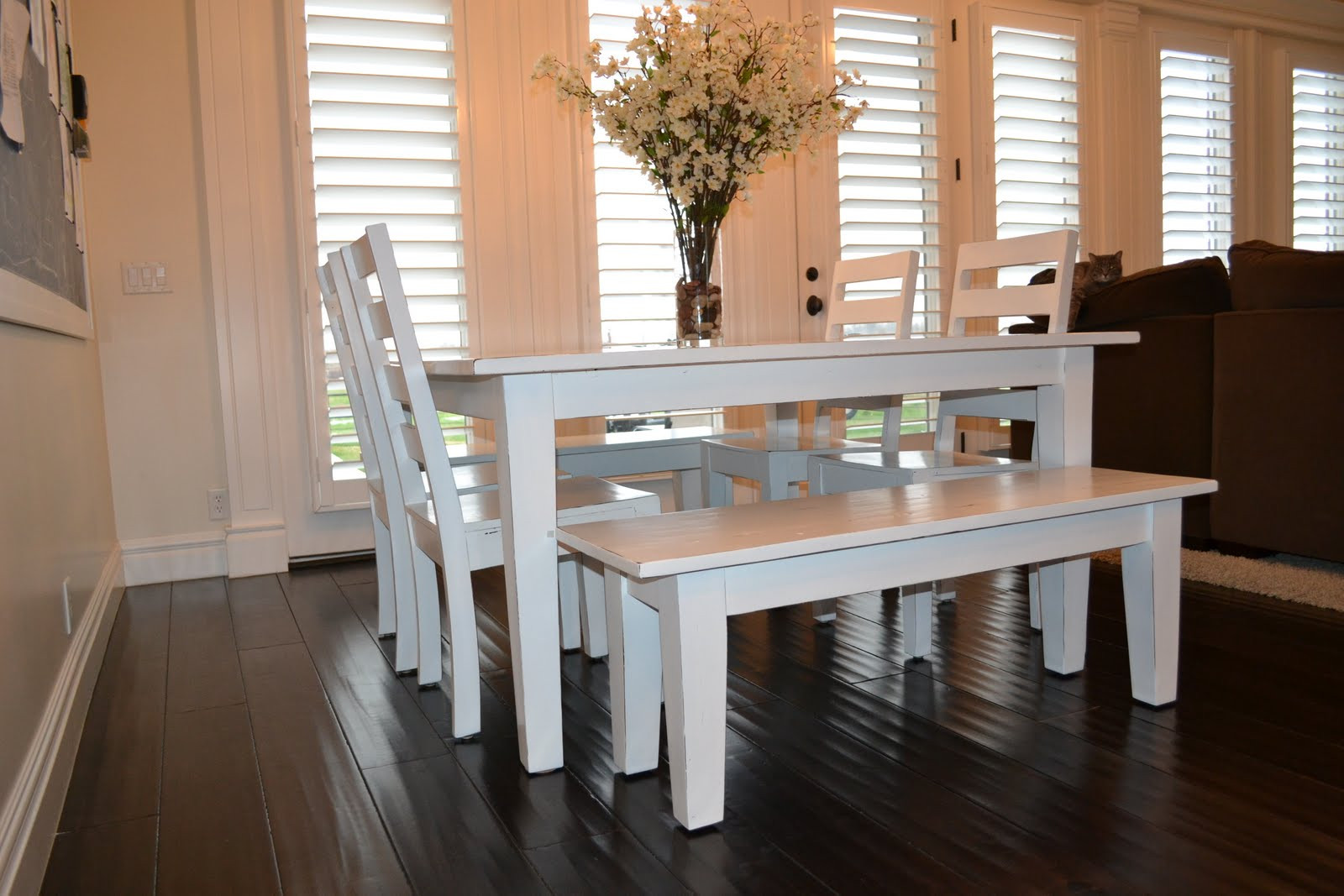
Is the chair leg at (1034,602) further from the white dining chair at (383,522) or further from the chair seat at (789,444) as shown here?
the white dining chair at (383,522)

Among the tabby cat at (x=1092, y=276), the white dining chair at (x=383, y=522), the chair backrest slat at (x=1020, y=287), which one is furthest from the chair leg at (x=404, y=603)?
the tabby cat at (x=1092, y=276)

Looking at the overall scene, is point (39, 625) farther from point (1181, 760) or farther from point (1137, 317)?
point (1137, 317)

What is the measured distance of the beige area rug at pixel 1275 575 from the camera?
9.34 ft

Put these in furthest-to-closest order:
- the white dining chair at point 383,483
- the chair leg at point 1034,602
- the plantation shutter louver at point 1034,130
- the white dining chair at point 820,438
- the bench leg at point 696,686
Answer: the plantation shutter louver at point 1034,130 < the white dining chair at point 820,438 < the chair leg at point 1034,602 < the white dining chair at point 383,483 < the bench leg at point 696,686

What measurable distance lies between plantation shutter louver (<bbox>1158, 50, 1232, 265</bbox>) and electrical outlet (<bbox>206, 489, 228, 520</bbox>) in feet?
16.8

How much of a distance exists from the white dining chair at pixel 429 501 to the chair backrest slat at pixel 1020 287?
1.19 metres

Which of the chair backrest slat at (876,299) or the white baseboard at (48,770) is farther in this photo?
the chair backrest slat at (876,299)

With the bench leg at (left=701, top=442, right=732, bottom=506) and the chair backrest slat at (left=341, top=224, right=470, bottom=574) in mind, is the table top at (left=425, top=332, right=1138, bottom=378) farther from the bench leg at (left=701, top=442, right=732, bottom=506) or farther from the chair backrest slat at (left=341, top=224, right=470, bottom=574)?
the bench leg at (left=701, top=442, right=732, bottom=506)

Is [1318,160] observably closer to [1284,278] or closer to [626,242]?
[1284,278]

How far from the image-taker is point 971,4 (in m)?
4.97

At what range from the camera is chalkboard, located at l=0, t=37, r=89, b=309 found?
185cm

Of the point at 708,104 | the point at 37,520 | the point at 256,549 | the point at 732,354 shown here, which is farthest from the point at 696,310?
the point at 256,549

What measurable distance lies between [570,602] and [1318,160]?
20.8ft

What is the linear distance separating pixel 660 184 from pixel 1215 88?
500 cm
